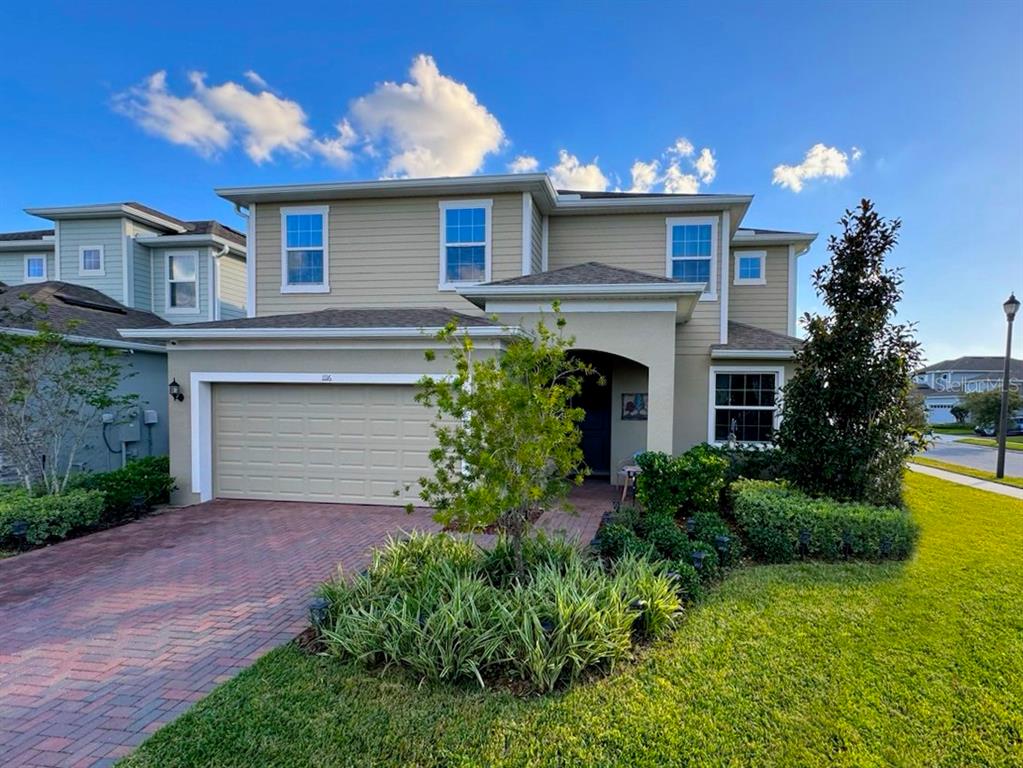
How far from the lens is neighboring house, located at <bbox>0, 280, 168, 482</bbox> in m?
10.4

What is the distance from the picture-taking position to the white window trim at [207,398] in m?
9.20

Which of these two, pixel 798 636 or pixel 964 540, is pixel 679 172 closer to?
pixel 964 540

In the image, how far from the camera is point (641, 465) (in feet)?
26.1

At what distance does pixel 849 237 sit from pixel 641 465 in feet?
15.1

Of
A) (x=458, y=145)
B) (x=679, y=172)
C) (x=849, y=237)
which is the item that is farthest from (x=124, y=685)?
(x=679, y=172)

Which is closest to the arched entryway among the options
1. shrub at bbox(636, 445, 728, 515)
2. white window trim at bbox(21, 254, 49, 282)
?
shrub at bbox(636, 445, 728, 515)

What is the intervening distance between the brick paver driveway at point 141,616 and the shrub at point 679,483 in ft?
12.1

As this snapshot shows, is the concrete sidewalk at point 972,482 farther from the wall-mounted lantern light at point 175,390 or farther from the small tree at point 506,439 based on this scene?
the wall-mounted lantern light at point 175,390

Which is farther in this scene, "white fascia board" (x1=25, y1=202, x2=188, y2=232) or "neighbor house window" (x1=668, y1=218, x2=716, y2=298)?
"white fascia board" (x1=25, y1=202, x2=188, y2=232)

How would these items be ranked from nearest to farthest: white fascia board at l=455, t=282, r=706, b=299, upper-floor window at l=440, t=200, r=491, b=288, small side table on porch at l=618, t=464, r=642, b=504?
white fascia board at l=455, t=282, r=706, b=299
small side table on porch at l=618, t=464, r=642, b=504
upper-floor window at l=440, t=200, r=491, b=288

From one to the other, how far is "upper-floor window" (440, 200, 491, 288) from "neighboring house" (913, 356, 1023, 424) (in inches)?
2160

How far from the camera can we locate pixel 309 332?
891 cm

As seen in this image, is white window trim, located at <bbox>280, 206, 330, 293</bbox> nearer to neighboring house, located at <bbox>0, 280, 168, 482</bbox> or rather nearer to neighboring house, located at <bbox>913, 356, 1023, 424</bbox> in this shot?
neighboring house, located at <bbox>0, 280, 168, 482</bbox>

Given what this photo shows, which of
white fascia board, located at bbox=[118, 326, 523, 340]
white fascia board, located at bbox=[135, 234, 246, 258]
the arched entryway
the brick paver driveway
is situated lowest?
the brick paver driveway
